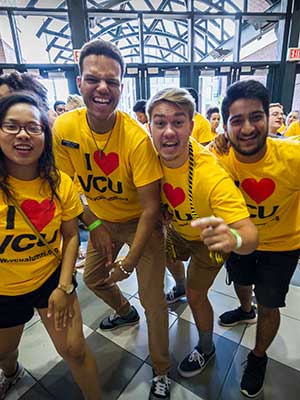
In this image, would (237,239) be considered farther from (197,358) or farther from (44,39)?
(44,39)

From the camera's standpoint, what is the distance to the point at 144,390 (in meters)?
1.32

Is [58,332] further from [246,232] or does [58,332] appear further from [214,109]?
[214,109]

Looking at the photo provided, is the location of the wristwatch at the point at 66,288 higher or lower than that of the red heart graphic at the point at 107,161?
lower

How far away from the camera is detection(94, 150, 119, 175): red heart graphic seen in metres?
1.18

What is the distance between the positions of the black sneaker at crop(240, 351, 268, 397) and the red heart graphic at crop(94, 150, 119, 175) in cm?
128

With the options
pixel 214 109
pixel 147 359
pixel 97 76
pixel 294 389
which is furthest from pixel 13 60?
pixel 294 389

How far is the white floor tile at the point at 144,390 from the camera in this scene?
128 centimetres

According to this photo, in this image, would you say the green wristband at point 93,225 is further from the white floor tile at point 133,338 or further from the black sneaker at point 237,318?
the black sneaker at point 237,318

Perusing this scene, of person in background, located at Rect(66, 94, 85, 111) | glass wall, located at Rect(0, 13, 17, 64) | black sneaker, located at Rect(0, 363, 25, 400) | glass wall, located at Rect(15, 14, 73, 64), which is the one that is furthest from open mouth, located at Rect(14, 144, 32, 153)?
glass wall, located at Rect(0, 13, 17, 64)

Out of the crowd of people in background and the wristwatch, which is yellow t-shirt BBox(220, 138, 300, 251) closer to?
the crowd of people in background

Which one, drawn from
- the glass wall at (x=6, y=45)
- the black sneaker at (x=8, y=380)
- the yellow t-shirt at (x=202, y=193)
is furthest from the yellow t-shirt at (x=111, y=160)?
the glass wall at (x=6, y=45)

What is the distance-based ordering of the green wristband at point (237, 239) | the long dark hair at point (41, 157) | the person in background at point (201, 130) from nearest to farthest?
the green wristband at point (237, 239), the long dark hair at point (41, 157), the person in background at point (201, 130)

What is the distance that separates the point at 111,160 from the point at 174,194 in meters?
0.36

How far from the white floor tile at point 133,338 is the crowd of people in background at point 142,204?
27 cm
